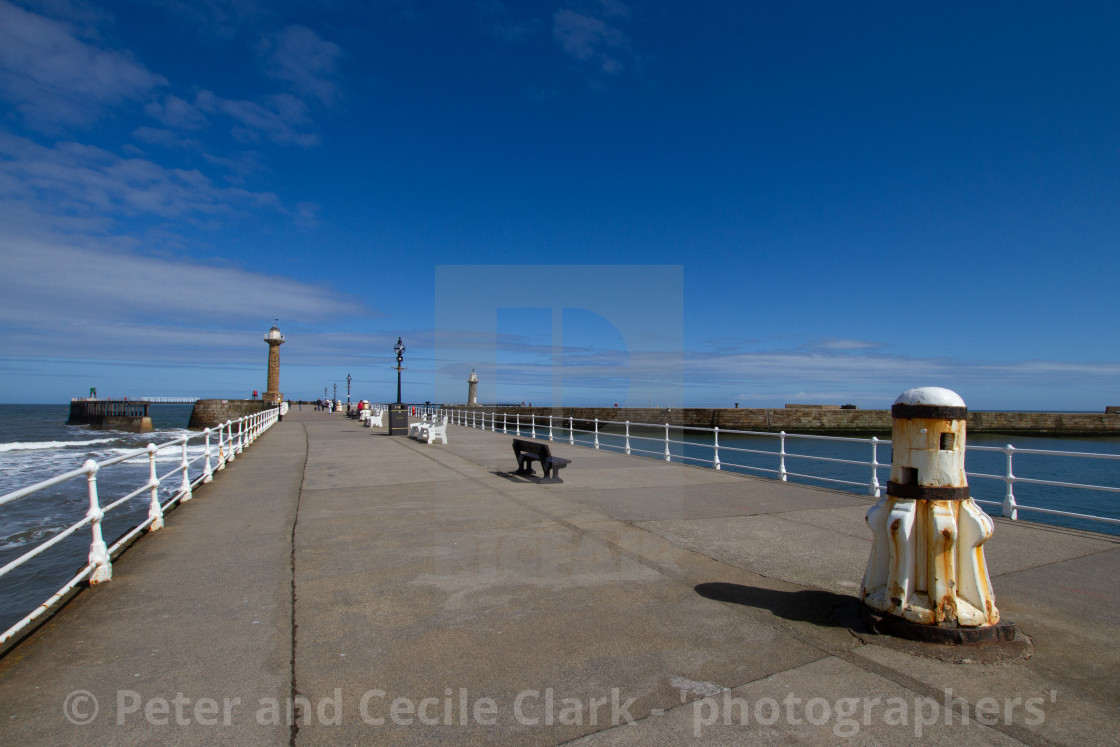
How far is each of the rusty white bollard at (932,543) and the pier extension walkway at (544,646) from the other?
0.18 m

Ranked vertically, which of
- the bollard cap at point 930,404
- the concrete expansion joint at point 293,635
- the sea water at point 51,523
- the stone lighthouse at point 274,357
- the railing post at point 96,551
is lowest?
the sea water at point 51,523

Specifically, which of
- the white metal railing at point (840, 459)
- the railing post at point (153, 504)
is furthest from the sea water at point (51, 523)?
the white metal railing at point (840, 459)

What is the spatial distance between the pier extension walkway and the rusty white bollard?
0.18m

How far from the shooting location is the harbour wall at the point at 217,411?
63.6 m

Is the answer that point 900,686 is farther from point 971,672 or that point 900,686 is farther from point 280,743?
point 280,743

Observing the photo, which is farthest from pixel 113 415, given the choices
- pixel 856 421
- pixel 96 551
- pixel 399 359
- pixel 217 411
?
pixel 856 421

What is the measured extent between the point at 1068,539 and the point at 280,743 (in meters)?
7.79

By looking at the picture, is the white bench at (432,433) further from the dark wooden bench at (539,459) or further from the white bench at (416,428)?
the dark wooden bench at (539,459)

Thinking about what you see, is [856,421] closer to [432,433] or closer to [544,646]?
[432,433]

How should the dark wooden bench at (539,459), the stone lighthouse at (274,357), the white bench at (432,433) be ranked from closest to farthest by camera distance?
the dark wooden bench at (539,459)
the white bench at (432,433)
the stone lighthouse at (274,357)

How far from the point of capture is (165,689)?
10.5ft

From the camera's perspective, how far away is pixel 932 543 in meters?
3.73

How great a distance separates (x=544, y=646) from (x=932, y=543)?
8.31 feet

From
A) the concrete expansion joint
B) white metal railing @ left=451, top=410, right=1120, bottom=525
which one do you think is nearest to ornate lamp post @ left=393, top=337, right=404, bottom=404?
white metal railing @ left=451, top=410, right=1120, bottom=525
